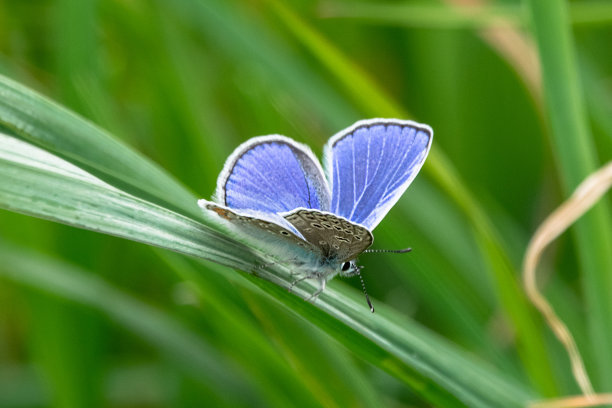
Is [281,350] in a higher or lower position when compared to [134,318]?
higher

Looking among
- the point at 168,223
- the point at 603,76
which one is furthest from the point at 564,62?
the point at 603,76

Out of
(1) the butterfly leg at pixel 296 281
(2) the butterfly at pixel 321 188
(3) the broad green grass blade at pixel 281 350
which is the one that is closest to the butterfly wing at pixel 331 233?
(2) the butterfly at pixel 321 188

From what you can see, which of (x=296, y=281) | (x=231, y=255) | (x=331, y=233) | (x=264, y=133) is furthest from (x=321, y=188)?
(x=264, y=133)

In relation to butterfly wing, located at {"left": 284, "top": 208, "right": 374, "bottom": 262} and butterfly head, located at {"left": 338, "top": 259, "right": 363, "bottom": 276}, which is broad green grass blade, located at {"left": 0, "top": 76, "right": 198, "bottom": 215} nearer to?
butterfly wing, located at {"left": 284, "top": 208, "right": 374, "bottom": 262}

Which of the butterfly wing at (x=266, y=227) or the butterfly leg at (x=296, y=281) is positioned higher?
the butterfly wing at (x=266, y=227)

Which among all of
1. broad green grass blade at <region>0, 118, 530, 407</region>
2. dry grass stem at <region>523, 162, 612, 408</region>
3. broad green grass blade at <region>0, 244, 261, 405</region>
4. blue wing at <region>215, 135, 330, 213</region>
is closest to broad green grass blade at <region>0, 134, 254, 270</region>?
broad green grass blade at <region>0, 118, 530, 407</region>

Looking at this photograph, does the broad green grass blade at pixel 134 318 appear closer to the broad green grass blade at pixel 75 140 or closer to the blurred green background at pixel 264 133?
the blurred green background at pixel 264 133

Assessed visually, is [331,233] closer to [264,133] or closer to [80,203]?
[80,203]
